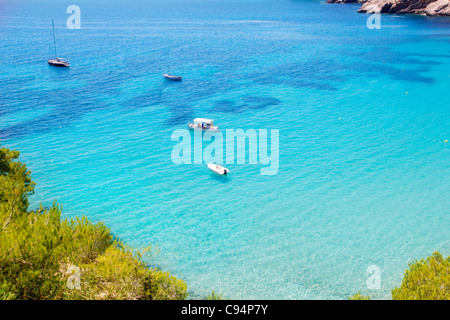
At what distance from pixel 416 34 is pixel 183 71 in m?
78.4

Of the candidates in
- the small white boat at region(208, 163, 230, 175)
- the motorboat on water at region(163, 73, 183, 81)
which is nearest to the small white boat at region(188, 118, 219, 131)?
the small white boat at region(208, 163, 230, 175)

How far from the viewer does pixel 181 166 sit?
4491 cm

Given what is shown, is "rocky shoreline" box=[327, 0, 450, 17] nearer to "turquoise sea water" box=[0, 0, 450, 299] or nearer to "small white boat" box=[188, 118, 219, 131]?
"turquoise sea water" box=[0, 0, 450, 299]

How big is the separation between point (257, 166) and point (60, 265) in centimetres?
2724

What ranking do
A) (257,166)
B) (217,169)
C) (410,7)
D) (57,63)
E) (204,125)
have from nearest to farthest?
(217,169), (257,166), (204,125), (57,63), (410,7)

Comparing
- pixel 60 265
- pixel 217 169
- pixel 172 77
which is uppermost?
pixel 172 77

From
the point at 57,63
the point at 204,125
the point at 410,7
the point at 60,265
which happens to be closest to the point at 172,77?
the point at 57,63

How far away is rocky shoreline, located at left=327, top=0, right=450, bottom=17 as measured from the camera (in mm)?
146750

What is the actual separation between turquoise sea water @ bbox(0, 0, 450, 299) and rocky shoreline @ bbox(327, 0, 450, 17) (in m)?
51.3

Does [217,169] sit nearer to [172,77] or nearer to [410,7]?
[172,77]

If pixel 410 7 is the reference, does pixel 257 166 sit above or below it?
below

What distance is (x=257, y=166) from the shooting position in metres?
44.6

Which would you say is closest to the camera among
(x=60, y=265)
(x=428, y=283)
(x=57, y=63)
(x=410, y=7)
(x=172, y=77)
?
(x=428, y=283)
